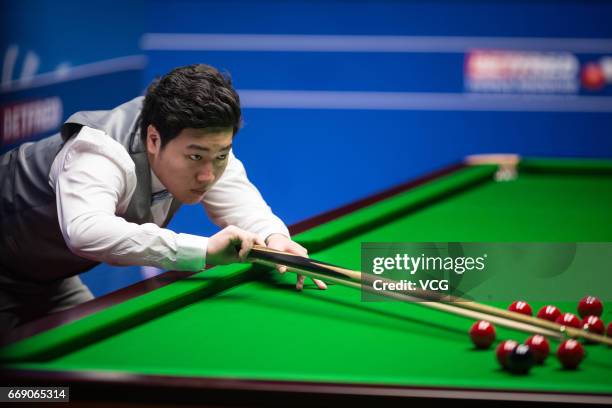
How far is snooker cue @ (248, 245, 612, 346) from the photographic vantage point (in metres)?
1.83

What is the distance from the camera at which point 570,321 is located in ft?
6.28

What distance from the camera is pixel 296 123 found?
7.05 meters

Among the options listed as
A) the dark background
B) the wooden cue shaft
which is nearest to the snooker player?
the wooden cue shaft

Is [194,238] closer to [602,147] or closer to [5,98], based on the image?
[5,98]

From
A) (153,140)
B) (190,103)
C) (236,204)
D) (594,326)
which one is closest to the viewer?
(594,326)

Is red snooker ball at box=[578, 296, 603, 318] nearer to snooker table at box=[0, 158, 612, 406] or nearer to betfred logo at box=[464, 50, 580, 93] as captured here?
snooker table at box=[0, 158, 612, 406]

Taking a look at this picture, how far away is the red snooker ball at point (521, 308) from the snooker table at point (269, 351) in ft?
0.39

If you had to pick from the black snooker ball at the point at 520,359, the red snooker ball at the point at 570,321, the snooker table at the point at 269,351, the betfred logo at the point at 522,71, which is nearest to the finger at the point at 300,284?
the snooker table at the point at 269,351

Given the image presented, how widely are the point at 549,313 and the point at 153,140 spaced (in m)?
1.09

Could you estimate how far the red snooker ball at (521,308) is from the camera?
6.68ft

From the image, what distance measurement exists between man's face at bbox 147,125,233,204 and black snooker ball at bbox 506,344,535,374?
1.02 meters

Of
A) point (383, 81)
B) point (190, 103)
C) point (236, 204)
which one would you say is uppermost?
point (383, 81)

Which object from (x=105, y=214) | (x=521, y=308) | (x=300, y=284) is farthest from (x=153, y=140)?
(x=521, y=308)

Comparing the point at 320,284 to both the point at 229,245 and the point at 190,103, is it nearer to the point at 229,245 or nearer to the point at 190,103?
the point at 229,245
